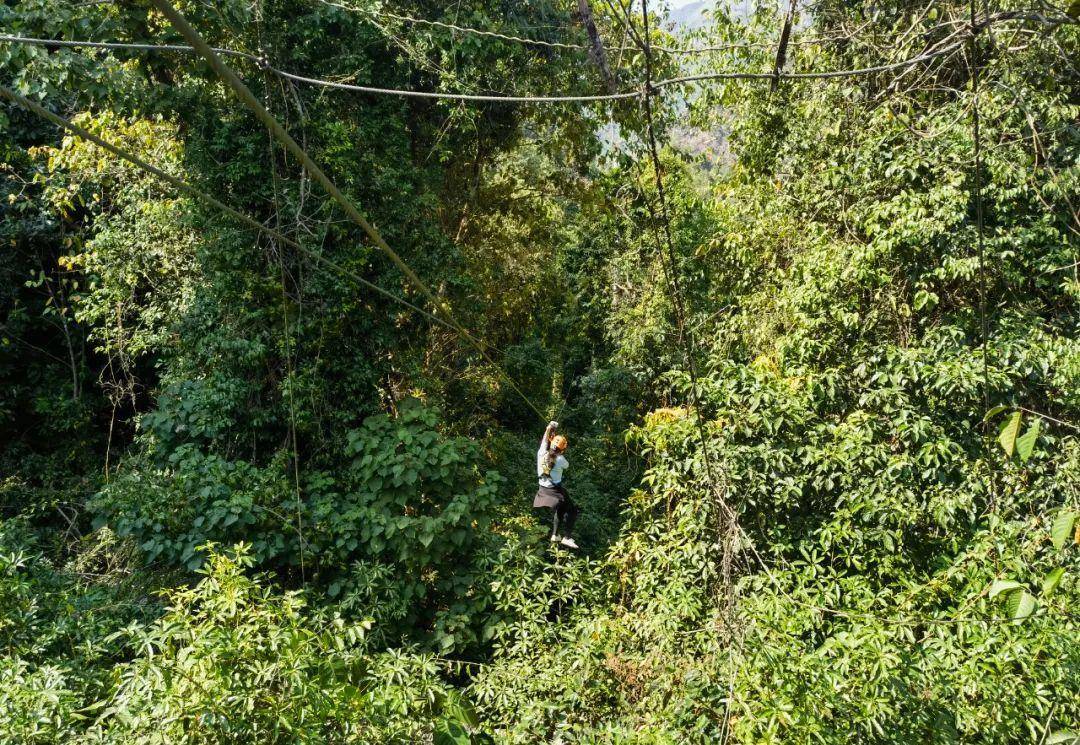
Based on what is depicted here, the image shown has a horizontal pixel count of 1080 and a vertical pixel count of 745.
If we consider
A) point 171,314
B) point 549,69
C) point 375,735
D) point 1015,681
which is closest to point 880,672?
point 1015,681

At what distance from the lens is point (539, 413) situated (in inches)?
154

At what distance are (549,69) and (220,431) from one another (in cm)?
439

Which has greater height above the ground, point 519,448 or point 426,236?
point 426,236

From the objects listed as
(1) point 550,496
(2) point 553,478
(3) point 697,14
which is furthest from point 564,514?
(3) point 697,14

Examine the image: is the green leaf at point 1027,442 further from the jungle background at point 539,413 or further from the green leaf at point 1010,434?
the jungle background at point 539,413

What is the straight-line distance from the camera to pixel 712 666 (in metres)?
3.74

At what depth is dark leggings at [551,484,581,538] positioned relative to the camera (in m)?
5.76

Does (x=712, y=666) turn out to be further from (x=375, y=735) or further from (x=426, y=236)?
(x=426, y=236)

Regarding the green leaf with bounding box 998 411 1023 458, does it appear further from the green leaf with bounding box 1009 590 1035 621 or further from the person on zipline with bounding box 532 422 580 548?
the person on zipline with bounding box 532 422 580 548

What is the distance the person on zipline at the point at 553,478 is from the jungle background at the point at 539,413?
0.33 meters

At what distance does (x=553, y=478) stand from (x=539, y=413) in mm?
1840

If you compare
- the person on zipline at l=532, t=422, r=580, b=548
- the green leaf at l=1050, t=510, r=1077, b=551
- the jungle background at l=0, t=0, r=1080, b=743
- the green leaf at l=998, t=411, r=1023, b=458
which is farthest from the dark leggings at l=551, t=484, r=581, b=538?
the green leaf at l=1050, t=510, r=1077, b=551

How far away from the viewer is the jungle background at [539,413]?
326 cm

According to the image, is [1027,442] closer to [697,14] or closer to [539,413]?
[539,413]
